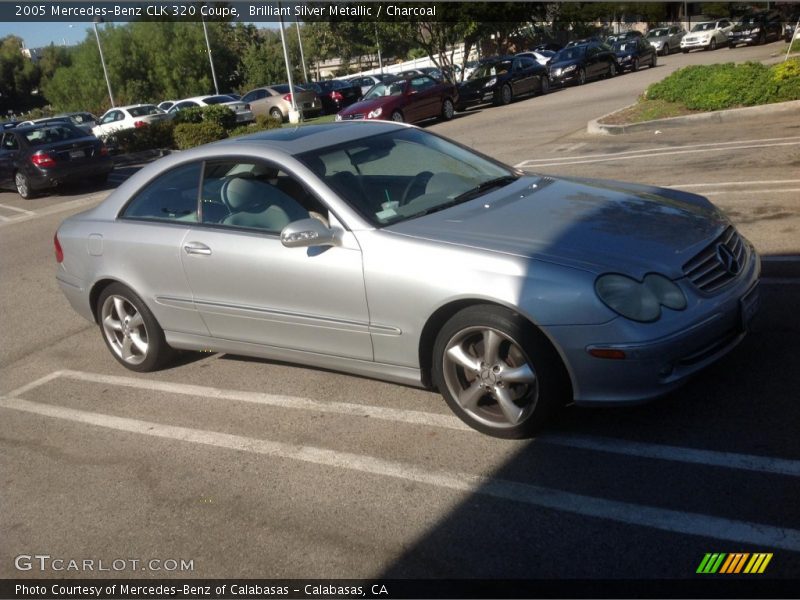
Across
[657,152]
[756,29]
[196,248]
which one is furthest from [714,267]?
[756,29]

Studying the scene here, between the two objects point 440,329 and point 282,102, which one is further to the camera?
point 282,102

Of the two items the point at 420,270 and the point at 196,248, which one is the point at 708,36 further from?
the point at 420,270

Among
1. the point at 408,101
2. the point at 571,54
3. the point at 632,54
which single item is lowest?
Result: the point at 632,54

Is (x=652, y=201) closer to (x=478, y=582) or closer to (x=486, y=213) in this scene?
(x=486, y=213)

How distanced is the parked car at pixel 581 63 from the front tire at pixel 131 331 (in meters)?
27.8

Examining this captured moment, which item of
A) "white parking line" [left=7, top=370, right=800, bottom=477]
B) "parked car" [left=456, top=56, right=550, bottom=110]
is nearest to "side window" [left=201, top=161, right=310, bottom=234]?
"white parking line" [left=7, top=370, right=800, bottom=477]

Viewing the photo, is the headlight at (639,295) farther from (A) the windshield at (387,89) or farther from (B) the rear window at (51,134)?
(A) the windshield at (387,89)

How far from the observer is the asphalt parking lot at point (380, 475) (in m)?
3.54

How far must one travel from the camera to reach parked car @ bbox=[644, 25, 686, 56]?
4556cm

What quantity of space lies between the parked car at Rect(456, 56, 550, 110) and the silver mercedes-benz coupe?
22.5 meters

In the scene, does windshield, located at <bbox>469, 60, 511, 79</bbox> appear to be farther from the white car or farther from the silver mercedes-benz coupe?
the silver mercedes-benz coupe

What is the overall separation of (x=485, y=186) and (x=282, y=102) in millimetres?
29774

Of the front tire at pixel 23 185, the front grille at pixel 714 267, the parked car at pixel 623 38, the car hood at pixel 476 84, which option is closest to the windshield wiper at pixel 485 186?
the front grille at pixel 714 267

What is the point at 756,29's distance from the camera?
42094mm
